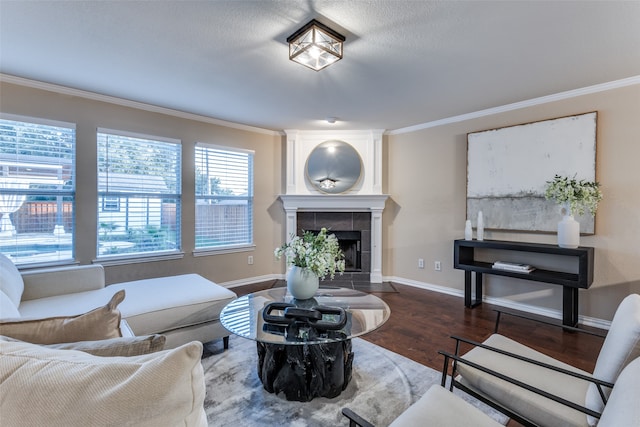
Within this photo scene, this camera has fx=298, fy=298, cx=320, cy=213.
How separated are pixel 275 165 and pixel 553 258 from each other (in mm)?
3899

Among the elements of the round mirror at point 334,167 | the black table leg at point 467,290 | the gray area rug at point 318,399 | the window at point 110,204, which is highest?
the round mirror at point 334,167

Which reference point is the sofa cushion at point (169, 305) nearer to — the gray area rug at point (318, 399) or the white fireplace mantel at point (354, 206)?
the gray area rug at point (318, 399)

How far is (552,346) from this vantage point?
262 cm

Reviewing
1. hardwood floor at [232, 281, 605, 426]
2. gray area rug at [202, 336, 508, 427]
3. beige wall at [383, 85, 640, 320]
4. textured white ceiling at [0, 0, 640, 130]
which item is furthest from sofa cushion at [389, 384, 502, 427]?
beige wall at [383, 85, 640, 320]

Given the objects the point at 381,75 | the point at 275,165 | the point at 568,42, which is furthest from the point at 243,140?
the point at 568,42

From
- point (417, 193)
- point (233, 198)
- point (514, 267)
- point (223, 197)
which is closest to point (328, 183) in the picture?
point (417, 193)

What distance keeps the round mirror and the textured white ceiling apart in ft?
3.92

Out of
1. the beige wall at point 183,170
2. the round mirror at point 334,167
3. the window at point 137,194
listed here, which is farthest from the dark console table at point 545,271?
the window at point 137,194

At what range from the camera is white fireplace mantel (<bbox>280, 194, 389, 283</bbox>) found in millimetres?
4621

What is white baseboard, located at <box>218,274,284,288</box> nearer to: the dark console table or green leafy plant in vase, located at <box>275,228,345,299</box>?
green leafy plant in vase, located at <box>275,228,345,299</box>

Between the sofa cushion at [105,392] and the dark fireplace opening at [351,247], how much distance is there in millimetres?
4148

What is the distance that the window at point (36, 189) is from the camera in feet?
9.27

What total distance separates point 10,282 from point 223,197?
2635 millimetres

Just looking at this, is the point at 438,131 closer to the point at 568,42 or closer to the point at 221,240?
the point at 568,42
